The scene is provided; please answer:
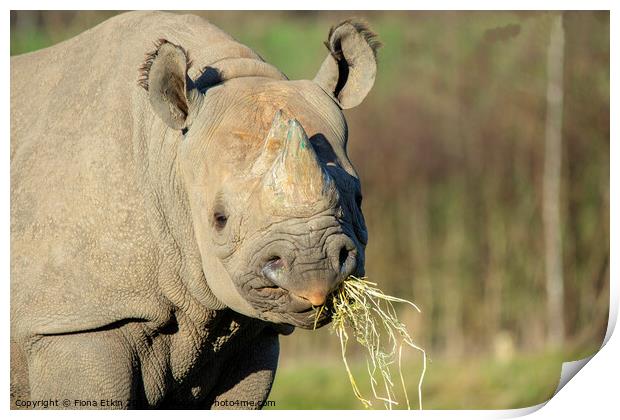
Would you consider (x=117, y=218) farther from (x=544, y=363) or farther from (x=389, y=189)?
(x=389, y=189)

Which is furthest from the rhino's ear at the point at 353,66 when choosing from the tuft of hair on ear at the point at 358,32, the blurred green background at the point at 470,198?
the blurred green background at the point at 470,198

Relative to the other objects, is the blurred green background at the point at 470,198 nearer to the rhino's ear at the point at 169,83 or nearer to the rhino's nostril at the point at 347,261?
the rhino's ear at the point at 169,83

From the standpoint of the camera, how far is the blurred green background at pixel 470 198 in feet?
31.6

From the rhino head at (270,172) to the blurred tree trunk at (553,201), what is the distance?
15.7 ft

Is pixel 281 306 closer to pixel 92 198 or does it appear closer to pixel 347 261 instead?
pixel 347 261

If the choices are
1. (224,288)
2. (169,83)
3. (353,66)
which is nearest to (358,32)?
(353,66)

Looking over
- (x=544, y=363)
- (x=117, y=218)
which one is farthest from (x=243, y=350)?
(x=544, y=363)

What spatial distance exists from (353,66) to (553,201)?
19.8ft

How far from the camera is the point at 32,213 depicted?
227 inches

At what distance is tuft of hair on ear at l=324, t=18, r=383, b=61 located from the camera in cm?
568

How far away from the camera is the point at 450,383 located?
31.6 ft

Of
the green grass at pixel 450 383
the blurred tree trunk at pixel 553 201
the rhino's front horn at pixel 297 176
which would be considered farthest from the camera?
the blurred tree trunk at pixel 553 201

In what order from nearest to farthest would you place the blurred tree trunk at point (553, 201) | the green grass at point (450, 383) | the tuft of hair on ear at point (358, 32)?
the tuft of hair on ear at point (358, 32) → the green grass at point (450, 383) → the blurred tree trunk at point (553, 201)
